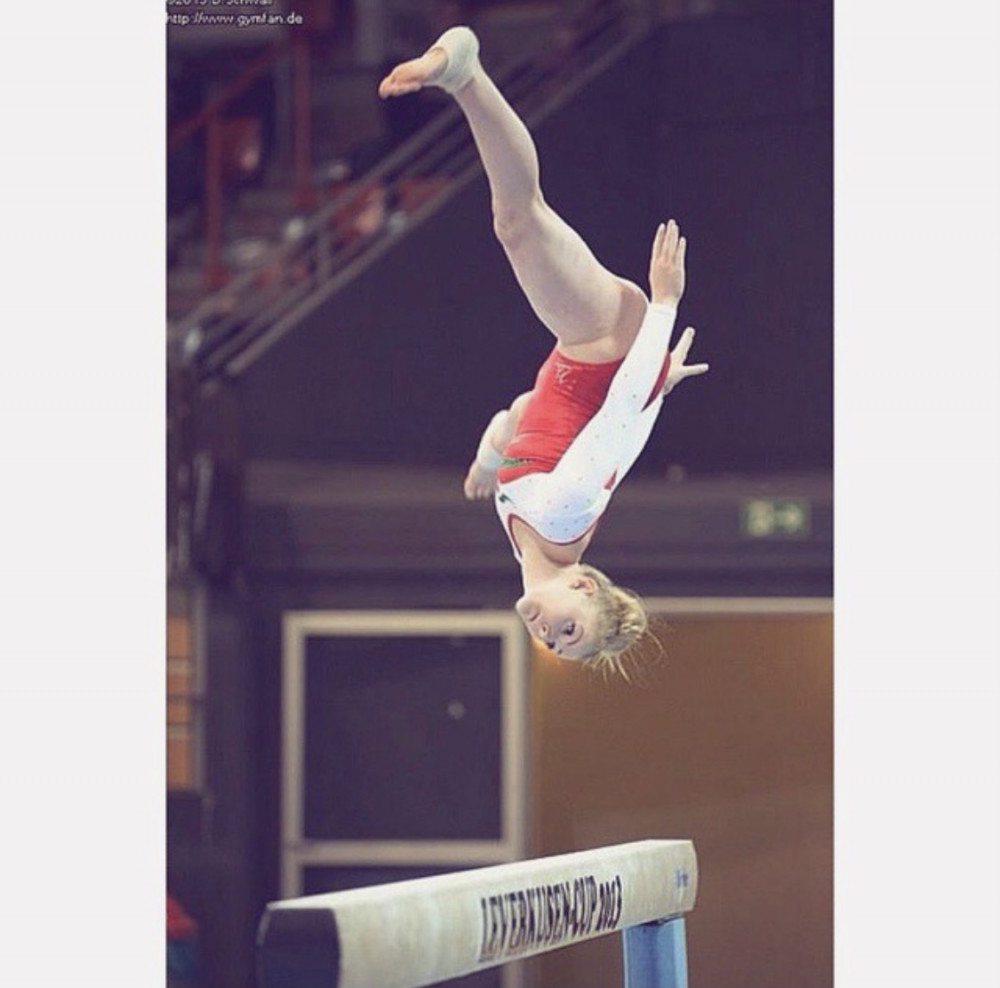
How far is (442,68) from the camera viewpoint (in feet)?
13.4

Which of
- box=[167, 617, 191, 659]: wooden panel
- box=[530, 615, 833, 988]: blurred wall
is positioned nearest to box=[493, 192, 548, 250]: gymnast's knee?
box=[530, 615, 833, 988]: blurred wall

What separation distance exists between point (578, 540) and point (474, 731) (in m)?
1.03

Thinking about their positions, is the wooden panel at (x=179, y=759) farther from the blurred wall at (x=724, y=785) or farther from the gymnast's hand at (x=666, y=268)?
the gymnast's hand at (x=666, y=268)

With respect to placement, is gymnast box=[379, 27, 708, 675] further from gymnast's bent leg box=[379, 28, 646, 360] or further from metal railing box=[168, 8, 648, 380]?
metal railing box=[168, 8, 648, 380]

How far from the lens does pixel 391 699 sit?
18.6 feet

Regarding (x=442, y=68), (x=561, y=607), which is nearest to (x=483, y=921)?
(x=561, y=607)

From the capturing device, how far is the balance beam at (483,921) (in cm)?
294

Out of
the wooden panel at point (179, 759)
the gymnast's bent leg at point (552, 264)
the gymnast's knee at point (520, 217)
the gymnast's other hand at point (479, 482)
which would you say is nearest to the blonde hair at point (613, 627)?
the gymnast's other hand at point (479, 482)

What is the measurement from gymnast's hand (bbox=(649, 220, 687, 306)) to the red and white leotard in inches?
1.3

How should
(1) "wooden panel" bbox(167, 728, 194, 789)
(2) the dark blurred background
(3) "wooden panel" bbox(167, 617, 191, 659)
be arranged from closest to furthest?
1. (2) the dark blurred background
2. (1) "wooden panel" bbox(167, 728, 194, 789)
3. (3) "wooden panel" bbox(167, 617, 191, 659)

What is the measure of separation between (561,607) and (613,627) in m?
0.21

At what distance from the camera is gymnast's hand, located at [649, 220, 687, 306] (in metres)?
4.64
